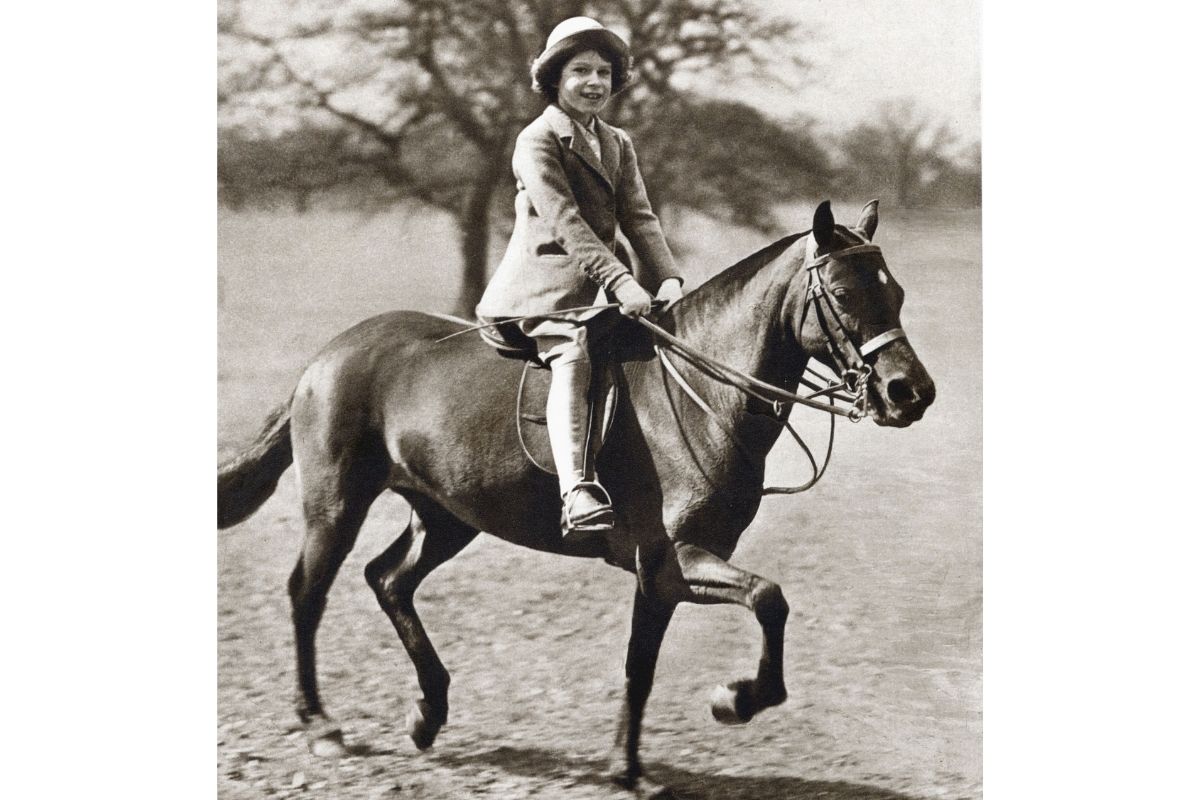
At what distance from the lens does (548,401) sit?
4621mm

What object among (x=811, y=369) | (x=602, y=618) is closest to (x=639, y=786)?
(x=602, y=618)

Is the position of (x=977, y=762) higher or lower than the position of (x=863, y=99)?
lower

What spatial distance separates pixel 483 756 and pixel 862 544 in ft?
5.01

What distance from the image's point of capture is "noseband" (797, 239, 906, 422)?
4.39 metres

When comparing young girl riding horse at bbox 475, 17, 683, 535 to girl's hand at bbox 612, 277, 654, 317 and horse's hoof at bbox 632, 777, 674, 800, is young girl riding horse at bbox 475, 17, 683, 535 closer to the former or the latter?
girl's hand at bbox 612, 277, 654, 317

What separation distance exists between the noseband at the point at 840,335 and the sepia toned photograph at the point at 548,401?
0.85 ft

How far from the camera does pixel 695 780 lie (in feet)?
15.5

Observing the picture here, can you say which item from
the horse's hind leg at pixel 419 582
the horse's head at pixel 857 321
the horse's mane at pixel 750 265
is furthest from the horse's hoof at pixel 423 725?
the horse's head at pixel 857 321

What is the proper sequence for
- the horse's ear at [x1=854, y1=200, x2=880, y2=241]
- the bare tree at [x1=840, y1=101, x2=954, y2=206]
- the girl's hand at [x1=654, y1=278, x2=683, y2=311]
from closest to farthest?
1. the horse's ear at [x1=854, y1=200, x2=880, y2=241]
2. the girl's hand at [x1=654, y1=278, x2=683, y2=311]
3. the bare tree at [x1=840, y1=101, x2=954, y2=206]

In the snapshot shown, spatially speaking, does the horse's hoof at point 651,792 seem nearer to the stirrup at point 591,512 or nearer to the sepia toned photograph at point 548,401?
the sepia toned photograph at point 548,401

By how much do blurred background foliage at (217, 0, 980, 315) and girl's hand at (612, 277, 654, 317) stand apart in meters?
0.52

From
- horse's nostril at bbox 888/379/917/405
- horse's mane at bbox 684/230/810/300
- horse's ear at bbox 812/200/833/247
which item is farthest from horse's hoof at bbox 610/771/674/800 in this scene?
horse's ear at bbox 812/200/833/247

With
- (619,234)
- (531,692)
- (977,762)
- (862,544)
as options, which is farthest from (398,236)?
(977,762)

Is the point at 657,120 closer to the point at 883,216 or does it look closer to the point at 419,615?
the point at 883,216
